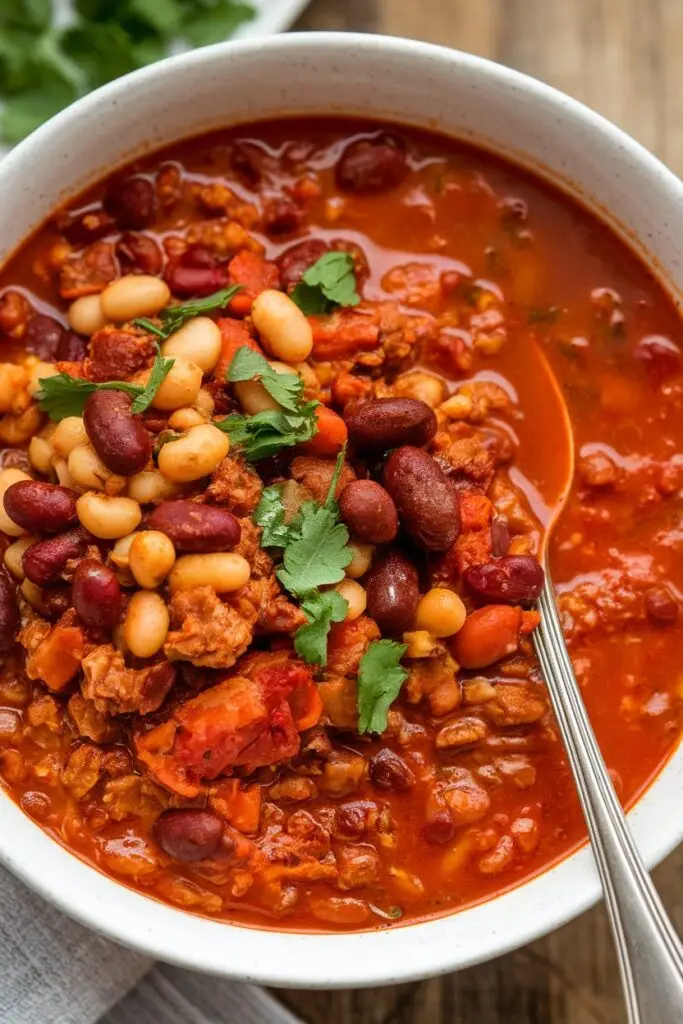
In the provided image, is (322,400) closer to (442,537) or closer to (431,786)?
(442,537)

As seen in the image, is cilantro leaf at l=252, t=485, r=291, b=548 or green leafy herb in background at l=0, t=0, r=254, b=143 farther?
green leafy herb in background at l=0, t=0, r=254, b=143

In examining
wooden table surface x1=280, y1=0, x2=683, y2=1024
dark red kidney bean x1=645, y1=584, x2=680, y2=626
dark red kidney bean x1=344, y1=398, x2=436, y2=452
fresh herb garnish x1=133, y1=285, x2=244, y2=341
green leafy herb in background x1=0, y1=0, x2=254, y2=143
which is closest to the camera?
dark red kidney bean x1=344, y1=398, x2=436, y2=452

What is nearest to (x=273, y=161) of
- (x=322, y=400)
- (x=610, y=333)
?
(x=322, y=400)

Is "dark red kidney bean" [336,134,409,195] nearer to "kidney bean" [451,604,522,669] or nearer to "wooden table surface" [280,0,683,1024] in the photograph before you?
"wooden table surface" [280,0,683,1024]

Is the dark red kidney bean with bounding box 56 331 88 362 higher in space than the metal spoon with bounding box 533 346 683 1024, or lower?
lower

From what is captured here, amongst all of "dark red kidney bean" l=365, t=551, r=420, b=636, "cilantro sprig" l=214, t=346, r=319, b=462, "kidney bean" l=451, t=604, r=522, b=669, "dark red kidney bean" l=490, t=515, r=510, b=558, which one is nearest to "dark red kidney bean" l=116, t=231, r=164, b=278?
"cilantro sprig" l=214, t=346, r=319, b=462

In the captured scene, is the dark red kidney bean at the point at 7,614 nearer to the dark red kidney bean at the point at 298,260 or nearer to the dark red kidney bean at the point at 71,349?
the dark red kidney bean at the point at 71,349
